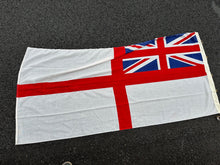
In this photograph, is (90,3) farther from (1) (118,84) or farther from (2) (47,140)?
(2) (47,140)

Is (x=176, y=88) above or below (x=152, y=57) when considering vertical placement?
below

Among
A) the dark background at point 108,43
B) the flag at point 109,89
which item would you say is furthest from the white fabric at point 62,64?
the dark background at point 108,43

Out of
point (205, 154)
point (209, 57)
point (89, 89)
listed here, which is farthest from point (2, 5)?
point (205, 154)

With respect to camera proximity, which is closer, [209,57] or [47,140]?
[47,140]

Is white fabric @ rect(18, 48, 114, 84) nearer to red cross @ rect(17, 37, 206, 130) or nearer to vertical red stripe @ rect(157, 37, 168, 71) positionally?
red cross @ rect(17, 37, 206, 130)

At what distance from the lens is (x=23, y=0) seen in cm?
114

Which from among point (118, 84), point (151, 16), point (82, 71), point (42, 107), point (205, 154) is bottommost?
point (205, 154)

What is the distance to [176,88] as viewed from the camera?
1.02m

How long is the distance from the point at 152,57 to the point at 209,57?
493 millimetres

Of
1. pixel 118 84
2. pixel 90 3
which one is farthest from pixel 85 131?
pixel 90 3

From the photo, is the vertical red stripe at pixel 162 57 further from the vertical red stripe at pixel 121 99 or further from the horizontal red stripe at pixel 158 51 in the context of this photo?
the vertical red stripe at pixel 121 99

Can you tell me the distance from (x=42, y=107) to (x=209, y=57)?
1.29m

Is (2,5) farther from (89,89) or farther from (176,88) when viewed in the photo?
(176,88)

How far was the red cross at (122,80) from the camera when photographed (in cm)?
97
